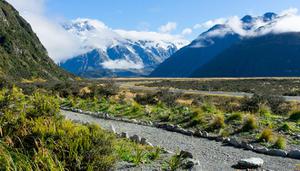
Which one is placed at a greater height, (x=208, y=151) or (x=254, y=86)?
(x=208, y=151)

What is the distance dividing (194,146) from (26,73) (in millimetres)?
82961

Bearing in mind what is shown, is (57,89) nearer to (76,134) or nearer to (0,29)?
(76,134)

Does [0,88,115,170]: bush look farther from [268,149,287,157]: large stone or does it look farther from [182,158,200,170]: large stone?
[268,149,287,157]: large stone

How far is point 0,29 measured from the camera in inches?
4085

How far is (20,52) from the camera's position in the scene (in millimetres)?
102625

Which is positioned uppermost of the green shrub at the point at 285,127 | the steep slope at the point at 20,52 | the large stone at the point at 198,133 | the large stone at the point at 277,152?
the steep slope at the point at 20,52

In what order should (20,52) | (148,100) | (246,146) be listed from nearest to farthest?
(246,146), (148,100), (20,52)

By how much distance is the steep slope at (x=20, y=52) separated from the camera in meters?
94.5

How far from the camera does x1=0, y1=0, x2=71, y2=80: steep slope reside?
9450 cm

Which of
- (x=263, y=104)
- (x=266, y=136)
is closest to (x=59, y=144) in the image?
(x=266, y=136)

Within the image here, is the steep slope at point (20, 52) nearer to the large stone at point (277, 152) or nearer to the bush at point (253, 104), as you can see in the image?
the bush at point (253, 104)

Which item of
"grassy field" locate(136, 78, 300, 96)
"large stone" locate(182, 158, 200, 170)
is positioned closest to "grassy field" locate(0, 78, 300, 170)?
"large stone" locate(182, 158, 200, 170)

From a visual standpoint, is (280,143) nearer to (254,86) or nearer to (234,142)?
(234,142)

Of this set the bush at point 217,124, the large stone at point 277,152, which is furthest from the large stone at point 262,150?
the bush at point 217,124
